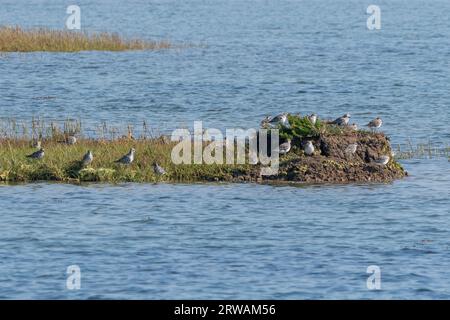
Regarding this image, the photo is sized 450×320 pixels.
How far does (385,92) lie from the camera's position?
53.7m

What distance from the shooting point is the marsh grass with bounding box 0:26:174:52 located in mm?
64062

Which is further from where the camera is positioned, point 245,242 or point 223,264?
point 245,242

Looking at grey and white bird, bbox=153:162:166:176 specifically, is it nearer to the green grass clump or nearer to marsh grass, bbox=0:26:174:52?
the green grass clump

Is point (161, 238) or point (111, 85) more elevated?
point (111, 85)

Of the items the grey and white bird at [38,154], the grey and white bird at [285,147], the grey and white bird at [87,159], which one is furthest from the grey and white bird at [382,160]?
the grey and white bird at [38,154]

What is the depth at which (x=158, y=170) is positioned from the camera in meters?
27.3

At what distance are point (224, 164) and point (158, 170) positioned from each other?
167 centimetres

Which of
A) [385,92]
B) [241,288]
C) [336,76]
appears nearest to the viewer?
[241,288]

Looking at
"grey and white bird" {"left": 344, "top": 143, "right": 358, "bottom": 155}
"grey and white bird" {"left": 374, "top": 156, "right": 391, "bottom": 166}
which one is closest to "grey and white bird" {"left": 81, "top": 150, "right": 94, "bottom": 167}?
"grey and white bird" {"left": 344, "top": 143, "right": 358, "bottom": 155}

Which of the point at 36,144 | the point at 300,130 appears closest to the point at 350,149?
the point at 300,130

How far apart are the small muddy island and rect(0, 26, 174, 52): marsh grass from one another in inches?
1415
